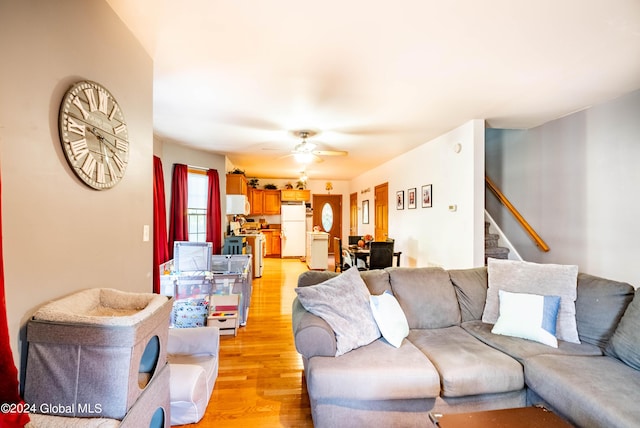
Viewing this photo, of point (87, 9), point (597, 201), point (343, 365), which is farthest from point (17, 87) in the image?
point (597, 201)

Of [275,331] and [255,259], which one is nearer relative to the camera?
[275,331]

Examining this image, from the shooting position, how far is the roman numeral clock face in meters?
1.21

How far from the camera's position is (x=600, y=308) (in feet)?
6.20

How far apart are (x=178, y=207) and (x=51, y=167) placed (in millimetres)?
3603

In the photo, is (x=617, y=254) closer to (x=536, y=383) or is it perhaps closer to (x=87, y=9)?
(x=536, y=383)

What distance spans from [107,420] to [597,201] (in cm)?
449

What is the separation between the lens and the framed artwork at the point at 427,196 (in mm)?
4395

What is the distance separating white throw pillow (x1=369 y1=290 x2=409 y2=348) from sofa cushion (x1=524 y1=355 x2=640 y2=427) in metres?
0.74

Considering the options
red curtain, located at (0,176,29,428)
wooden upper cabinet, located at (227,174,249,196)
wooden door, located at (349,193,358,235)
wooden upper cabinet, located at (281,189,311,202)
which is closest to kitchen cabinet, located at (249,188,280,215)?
wooden upper cabinet, located at (281,189,311,202)

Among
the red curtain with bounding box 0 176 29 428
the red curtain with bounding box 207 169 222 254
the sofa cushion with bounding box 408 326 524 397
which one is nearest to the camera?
the red curtain with bounding box 0 176 29 428

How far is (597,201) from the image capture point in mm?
3035

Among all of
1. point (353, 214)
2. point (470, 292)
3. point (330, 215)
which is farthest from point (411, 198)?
point (330, 215)

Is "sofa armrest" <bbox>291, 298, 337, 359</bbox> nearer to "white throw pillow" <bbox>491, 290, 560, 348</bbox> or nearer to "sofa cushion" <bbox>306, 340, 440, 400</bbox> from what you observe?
"sofa cushion" <bbox>306, 340, 440, 400</bbox>

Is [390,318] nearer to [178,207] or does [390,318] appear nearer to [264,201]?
[178,207]
